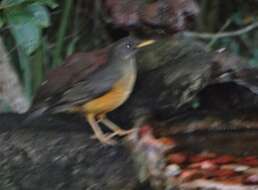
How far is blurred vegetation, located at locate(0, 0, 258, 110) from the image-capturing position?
412cm

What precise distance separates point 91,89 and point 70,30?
2689mm

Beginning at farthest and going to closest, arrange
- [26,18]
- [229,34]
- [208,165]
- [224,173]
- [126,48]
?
[229,34], [126,48], [26,18], [208,165], [224,173]

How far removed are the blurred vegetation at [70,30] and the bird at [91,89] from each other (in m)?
0.24

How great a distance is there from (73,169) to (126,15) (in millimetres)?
1599

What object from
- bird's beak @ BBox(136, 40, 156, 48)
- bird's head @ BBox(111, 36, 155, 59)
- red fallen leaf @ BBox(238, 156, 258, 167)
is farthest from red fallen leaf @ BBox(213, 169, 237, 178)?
bird's beak @ BBox(136, 40, 156, 48)

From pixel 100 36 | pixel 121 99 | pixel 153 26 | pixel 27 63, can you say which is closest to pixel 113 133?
pixel 121 99

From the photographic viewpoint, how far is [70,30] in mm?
6727

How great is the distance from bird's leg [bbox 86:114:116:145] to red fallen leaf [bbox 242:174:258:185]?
0.70m

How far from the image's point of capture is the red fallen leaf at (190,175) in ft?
11.8

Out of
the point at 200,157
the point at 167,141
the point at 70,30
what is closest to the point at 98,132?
the point at 167,141

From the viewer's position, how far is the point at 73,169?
145 inches

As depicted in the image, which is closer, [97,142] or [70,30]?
[97,142]

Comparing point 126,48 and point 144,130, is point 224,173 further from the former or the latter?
point 126,48

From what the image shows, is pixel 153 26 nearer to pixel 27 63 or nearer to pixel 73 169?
pixel 27 63
